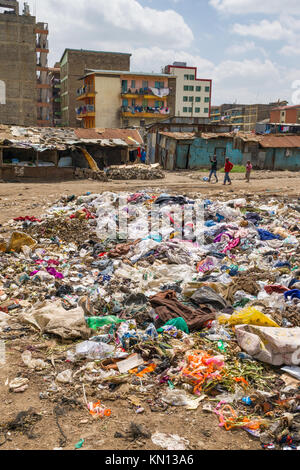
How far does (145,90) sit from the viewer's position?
136 feet

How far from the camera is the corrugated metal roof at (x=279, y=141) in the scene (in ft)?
86.6

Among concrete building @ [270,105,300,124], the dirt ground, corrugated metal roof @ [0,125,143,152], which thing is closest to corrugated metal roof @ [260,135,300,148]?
the dirt ground

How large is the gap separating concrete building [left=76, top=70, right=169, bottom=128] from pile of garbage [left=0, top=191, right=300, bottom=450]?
3290cm

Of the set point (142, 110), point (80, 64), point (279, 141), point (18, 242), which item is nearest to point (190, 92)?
point (80, 64)

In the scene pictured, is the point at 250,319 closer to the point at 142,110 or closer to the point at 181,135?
the point at 181,135

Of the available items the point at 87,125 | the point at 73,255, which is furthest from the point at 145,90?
the point at 73,255

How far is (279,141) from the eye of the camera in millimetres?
26828

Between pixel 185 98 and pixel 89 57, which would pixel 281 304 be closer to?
pixel 89 57

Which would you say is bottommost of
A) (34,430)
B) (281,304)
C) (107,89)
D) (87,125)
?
(34,430)

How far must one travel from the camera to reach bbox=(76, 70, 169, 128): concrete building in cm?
4094

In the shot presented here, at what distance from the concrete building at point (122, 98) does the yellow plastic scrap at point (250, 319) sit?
3873 centimetres

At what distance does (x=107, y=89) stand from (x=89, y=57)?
11777mm

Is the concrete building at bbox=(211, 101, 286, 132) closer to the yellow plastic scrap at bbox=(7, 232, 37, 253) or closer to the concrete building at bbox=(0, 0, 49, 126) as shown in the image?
the concrete building at bbox=(0, 0, 49, 126)

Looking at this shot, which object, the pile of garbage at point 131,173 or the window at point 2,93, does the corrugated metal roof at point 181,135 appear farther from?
the window at point 2,93
